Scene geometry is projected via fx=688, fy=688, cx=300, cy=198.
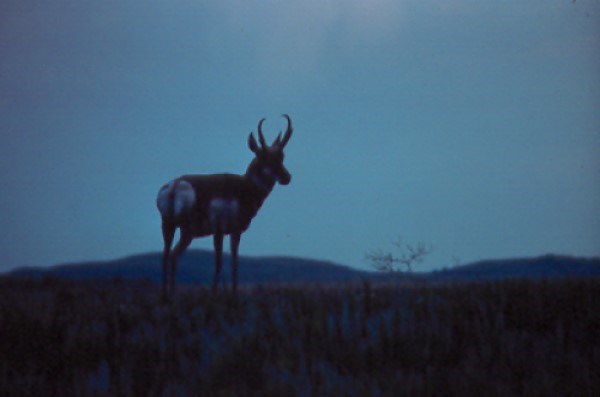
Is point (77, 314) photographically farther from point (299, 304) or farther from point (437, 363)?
point (437, 363)

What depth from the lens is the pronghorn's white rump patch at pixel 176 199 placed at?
7.55 metres

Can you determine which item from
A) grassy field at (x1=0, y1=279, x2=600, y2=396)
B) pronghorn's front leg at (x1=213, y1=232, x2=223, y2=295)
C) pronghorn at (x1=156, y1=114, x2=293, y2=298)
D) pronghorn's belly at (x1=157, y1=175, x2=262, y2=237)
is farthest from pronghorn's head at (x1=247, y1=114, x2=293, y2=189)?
grassy field at (x1=0, y1=279, x2=600, y2=396)

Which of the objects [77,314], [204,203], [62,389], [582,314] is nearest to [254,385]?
[62,389]

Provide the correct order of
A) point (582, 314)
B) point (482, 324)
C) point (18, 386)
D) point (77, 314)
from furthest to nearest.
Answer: point (77, 314)
point (582, 314)
point (482, 324)
point (18, 386)

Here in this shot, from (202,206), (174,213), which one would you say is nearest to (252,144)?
(202,206)

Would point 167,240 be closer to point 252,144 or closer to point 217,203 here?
point 217,203

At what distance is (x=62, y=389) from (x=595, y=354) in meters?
2.91

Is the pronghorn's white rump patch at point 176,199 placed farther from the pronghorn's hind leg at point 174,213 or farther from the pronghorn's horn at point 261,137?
the pronghorn's horn at point 261,137

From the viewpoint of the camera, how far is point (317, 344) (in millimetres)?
4188

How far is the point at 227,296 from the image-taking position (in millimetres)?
6086

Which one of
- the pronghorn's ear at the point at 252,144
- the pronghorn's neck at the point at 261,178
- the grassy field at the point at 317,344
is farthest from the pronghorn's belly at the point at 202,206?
the grassy field at the point at 317,344

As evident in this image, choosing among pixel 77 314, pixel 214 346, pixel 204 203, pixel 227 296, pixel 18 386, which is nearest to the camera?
pixel 18 386

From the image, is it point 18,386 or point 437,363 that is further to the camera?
point 437,363

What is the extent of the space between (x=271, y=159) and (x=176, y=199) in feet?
3.76
